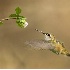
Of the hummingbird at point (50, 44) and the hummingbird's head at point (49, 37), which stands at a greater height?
the hummingbird's head at point (49, 37)

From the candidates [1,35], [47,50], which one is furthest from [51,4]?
[1,35]

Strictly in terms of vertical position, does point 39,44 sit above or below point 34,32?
below

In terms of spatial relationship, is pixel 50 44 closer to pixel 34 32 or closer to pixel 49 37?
pixel 49 37

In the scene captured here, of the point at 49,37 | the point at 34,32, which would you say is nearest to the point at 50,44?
the point at 49,37

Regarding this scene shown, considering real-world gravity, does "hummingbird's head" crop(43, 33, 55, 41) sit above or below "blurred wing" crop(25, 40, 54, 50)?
above
